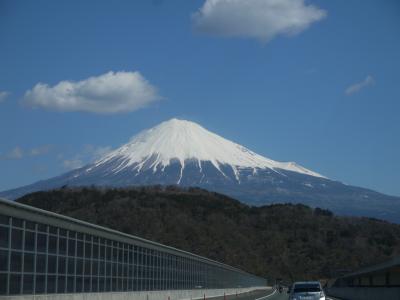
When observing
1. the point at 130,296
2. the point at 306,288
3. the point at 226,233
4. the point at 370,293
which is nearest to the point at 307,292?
the point at 306,288

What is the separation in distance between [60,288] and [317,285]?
43.5 feet

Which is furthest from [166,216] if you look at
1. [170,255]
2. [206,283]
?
[170,255]

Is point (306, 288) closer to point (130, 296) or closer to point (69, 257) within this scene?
point (130, 296)

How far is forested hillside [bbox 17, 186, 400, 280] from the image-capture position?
14650 centimetres

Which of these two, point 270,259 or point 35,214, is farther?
point 270,259

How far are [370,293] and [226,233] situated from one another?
11729 cm

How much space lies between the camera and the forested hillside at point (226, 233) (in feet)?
481

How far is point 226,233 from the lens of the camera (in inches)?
6535

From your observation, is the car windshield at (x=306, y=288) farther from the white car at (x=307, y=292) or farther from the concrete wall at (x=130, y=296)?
the concrete wall at (x=130, y=296)

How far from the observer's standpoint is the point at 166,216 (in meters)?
157

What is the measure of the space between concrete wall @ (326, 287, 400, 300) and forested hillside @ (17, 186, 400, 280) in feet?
223

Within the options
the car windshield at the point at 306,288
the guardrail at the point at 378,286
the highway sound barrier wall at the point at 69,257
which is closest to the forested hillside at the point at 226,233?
the guardrail at the point at 378,286

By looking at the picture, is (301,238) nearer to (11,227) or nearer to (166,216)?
(166,216)

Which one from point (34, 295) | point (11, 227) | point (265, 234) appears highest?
point (265, 234)
